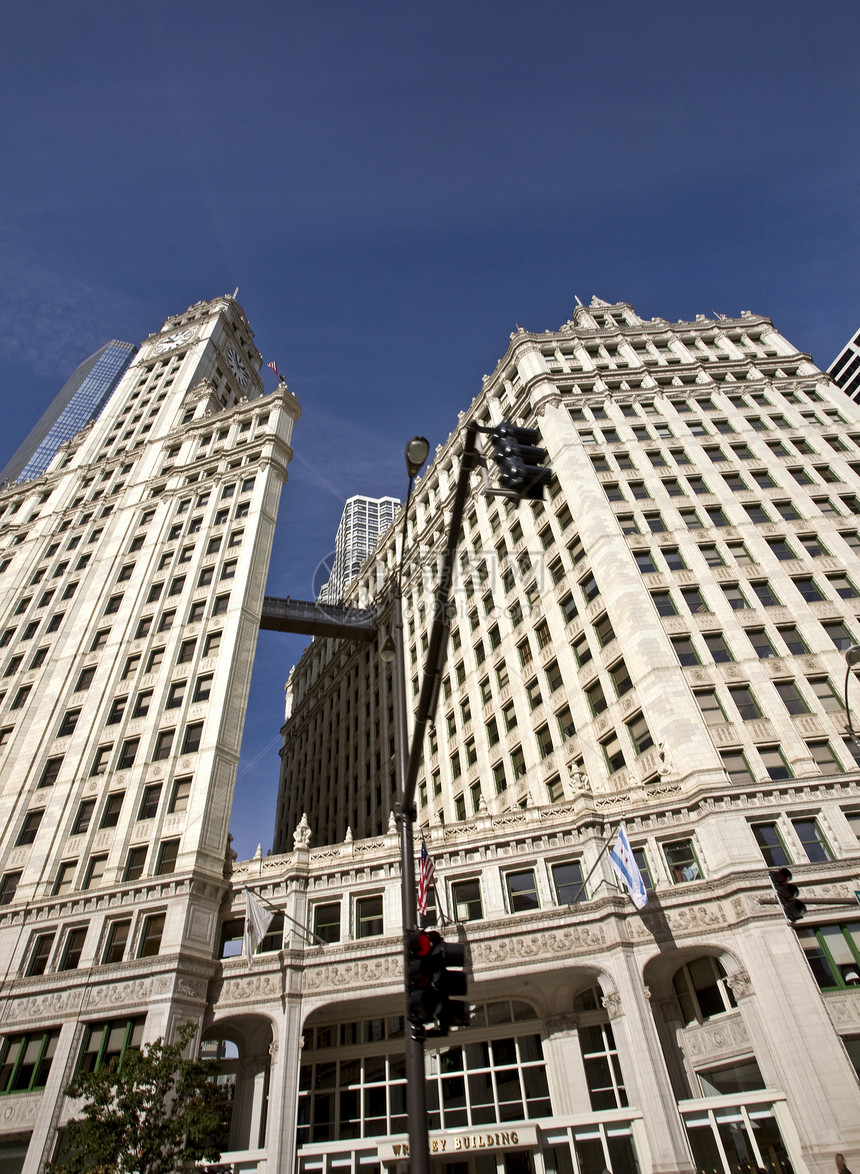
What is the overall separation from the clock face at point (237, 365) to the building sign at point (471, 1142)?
2967 inches

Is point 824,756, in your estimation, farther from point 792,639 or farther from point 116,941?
point 116,941

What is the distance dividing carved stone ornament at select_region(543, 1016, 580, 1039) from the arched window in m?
4.26

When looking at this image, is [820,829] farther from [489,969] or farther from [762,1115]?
[489,969]

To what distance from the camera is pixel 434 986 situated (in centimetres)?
1045

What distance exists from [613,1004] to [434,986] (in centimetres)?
1942

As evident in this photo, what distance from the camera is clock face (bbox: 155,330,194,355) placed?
8125 cm

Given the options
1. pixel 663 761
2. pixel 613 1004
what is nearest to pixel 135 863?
pixel 613 1004

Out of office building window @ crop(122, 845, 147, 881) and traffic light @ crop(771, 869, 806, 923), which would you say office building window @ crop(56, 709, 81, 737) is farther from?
traffic light @ crop(771, 869, 806, 923)

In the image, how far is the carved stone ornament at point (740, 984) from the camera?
25031 millimetres

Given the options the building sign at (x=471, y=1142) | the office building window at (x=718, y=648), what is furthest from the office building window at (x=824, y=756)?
the building sign at (x=471, y=1142)

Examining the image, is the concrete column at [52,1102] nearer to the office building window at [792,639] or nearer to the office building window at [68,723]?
the office building window at [68,723]

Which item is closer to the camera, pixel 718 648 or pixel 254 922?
pixel 254 922

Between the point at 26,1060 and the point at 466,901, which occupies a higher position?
the point at 466,901

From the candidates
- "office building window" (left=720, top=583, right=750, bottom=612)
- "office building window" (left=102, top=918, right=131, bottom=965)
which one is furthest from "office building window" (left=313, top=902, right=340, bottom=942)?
"office building window" (left=720, top=583, right=750, bottom=612)
